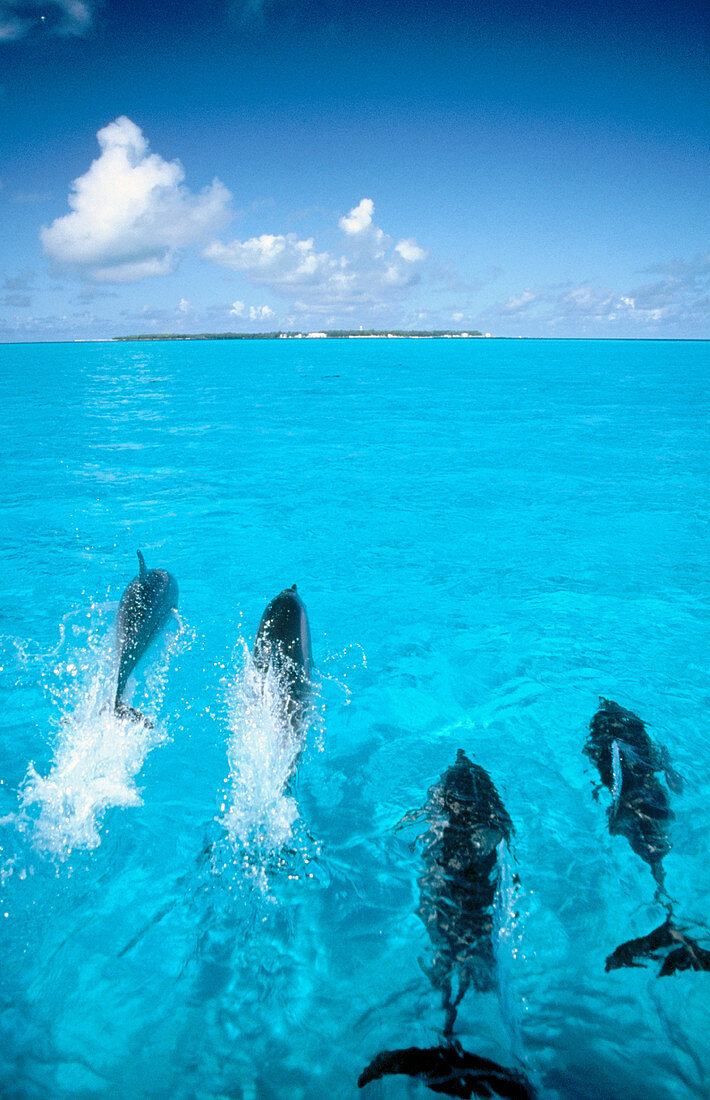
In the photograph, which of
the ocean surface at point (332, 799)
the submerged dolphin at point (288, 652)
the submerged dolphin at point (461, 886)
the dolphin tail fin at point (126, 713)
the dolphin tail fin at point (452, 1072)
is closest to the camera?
the dolphin tail fin at point (452, 1072)

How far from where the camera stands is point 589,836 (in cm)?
638

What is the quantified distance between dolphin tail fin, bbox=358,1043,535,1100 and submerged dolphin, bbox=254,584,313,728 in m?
3.10

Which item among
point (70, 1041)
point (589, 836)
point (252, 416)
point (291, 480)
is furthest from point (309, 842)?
point (252, 416)

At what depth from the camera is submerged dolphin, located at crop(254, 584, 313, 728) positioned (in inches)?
261

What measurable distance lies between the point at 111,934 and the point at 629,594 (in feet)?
37.3

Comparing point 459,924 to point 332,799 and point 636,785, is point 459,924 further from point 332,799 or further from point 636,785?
point 636,785

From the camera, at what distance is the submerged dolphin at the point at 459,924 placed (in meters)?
4.07

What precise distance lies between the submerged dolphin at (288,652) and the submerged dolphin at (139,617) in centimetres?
197

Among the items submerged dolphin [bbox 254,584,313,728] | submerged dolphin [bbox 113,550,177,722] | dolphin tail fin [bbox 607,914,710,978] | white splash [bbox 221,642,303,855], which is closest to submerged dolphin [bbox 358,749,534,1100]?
dolphin tail fin [bbox 607,914,710,978]

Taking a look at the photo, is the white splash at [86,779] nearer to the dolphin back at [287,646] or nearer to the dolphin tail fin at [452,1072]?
the dolphin back at [287,646]

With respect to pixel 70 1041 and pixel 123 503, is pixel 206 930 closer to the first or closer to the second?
pixel 70 1041

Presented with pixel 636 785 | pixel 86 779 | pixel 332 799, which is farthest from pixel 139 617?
pixel 636 785

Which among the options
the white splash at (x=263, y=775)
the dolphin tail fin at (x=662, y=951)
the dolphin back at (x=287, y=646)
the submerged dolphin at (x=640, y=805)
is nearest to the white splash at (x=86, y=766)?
the white splash at (x=263, y=775)

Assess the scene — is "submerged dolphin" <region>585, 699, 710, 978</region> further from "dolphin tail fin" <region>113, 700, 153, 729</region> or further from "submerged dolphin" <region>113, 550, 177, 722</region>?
"submerged dolphin" <region>113, 550, 177, 722</region>
